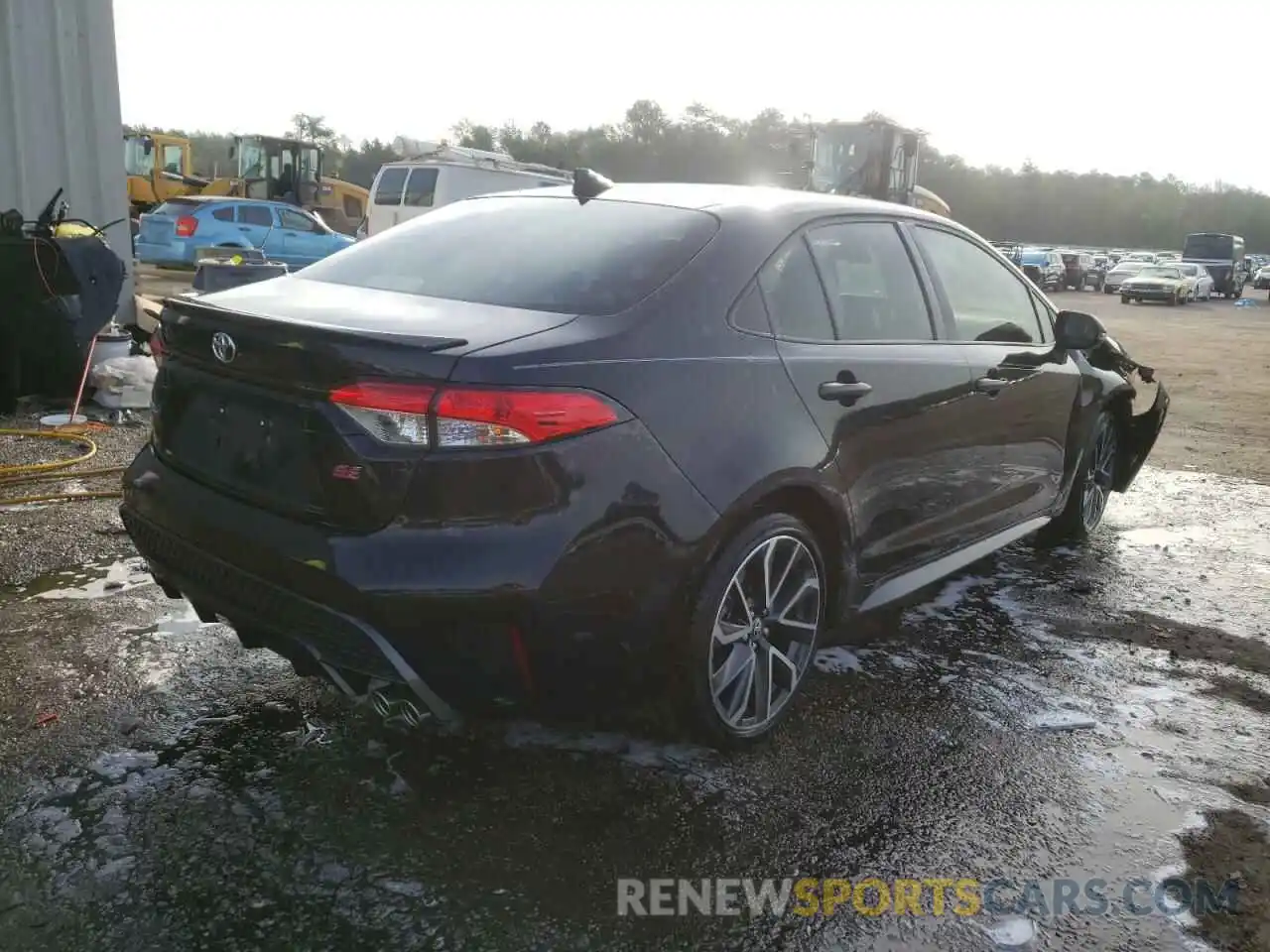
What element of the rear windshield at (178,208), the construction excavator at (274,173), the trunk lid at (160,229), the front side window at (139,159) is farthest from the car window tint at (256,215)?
the front side window at (139,159)

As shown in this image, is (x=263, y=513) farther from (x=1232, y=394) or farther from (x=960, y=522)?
(x=1232, y=394)

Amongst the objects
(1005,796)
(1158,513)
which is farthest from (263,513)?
(1158,513)

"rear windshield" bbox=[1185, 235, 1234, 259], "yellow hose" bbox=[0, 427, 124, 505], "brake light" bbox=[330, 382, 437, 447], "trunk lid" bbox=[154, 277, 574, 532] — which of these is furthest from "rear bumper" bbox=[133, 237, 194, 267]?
"rear windshield" bbox=[1185, 235, 1234, 259]

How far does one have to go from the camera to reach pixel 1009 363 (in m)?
4.28

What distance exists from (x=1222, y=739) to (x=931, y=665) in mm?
953

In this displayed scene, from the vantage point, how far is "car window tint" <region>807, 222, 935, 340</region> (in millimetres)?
3451

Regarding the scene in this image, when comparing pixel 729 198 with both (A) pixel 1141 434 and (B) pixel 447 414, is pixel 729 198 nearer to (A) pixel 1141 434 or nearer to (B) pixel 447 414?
(B) pixel 447 414

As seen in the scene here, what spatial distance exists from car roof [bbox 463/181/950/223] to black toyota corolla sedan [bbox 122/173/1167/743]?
2cm

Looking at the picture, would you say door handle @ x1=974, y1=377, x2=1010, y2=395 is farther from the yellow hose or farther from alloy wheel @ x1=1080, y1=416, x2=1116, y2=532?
the yellow hose

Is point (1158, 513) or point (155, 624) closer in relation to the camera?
point (155, 624)

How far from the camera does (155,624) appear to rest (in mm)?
3865

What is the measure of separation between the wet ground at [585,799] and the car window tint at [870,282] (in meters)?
1.23

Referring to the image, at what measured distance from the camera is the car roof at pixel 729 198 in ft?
10.9

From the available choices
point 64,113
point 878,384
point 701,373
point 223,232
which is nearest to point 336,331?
point 701,373
